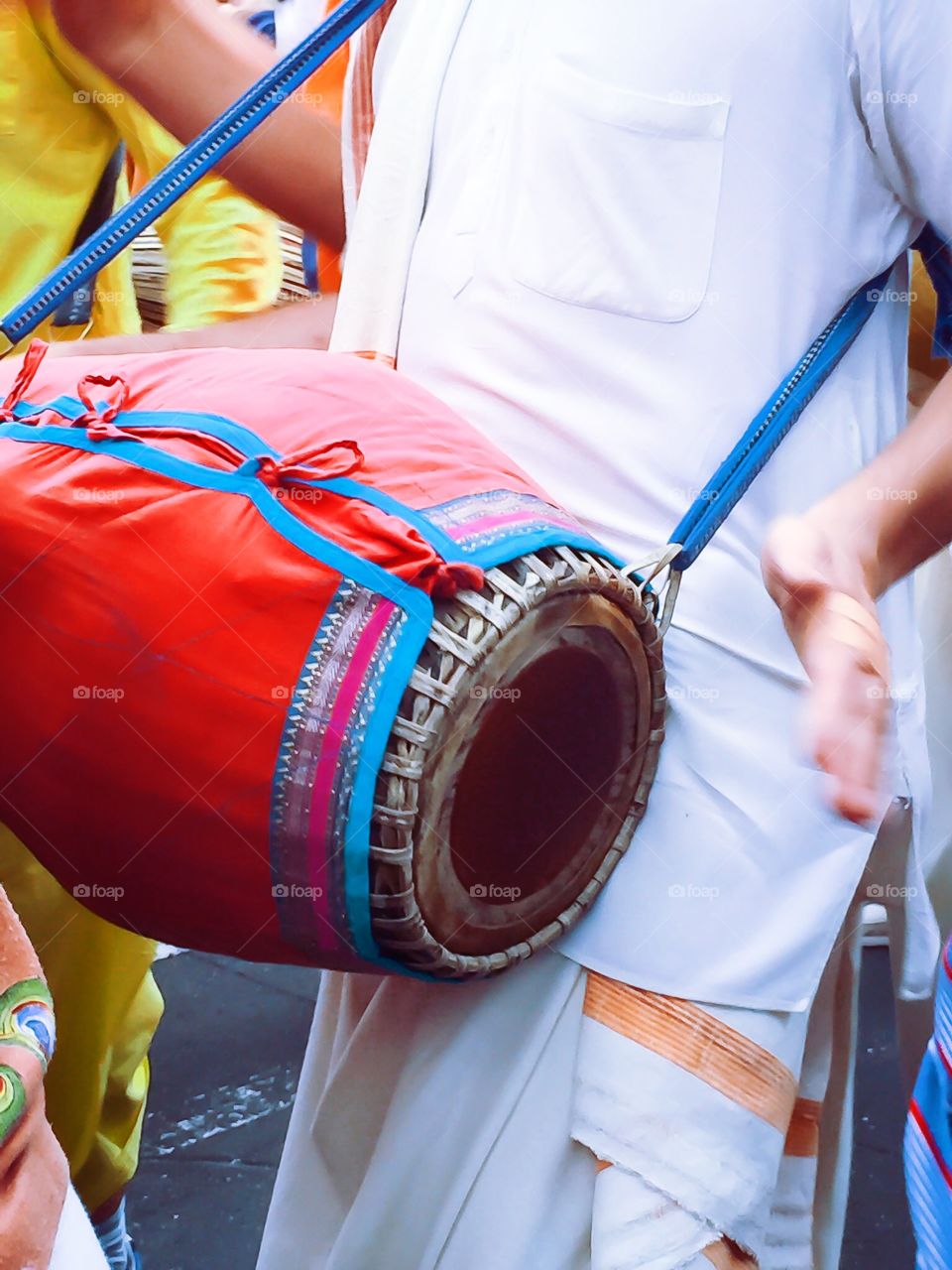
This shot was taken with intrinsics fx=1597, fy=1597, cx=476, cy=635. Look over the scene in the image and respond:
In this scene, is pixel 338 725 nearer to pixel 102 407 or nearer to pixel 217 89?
pixel 102 407

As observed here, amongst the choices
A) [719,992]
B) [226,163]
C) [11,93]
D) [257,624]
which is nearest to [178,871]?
[257,624]

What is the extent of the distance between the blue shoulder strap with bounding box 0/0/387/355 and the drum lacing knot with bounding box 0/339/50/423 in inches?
4.9

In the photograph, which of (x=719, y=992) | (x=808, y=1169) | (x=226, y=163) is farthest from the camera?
(x=226, y=163)

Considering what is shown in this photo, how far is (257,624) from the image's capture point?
90 centimetres

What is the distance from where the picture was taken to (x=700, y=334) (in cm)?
111

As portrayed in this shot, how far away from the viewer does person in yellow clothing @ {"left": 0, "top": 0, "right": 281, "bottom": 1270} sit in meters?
1.75

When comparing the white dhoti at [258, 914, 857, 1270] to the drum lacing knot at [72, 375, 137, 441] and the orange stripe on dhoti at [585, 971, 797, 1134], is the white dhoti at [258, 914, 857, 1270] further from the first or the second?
the drum lacing knot at [72, 375, 137, 441]

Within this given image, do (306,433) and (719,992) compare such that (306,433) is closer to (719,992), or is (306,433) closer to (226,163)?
(719,992)

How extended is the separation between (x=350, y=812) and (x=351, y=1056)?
1.31 ft

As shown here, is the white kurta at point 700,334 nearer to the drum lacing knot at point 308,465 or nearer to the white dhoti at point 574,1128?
the white dhoti at point 574,1128

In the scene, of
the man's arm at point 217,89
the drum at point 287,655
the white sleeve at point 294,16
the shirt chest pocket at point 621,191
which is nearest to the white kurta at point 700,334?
the shirt chest pocket at point 621,191

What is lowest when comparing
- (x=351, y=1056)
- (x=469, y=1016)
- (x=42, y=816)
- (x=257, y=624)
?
(x=351, y=1056)

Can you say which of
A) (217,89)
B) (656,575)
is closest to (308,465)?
(656,575)

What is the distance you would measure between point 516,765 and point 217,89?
33.5 inches
